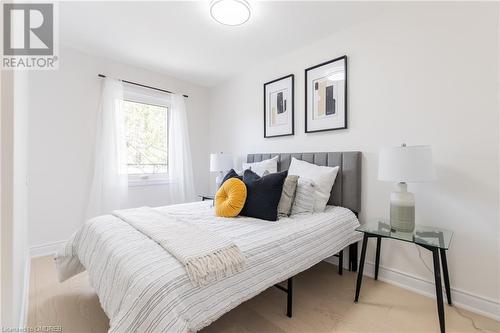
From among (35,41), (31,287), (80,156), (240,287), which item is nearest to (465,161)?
(240,287)

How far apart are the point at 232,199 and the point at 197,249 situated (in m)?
0.76

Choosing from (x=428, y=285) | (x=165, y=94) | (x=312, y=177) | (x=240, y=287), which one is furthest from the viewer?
(x=165, y=94)

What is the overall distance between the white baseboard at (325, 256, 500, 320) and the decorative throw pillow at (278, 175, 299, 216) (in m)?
0.96

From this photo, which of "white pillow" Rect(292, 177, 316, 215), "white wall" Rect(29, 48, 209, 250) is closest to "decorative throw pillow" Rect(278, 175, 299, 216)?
"white pillow" Rect(292, 177, 316, 215)

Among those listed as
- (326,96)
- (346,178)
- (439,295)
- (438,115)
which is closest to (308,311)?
(439,295)

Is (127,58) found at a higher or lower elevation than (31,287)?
higher

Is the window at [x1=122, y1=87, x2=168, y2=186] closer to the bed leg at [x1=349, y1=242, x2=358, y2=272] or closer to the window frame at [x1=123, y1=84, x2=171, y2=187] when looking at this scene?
the window frame at [x1=123, y1=84, x2=171, y2=187]

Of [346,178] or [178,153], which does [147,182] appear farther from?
[346,178]

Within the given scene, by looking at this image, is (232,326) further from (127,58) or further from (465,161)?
(127,58)

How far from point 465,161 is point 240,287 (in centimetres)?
186

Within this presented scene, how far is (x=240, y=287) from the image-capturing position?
3.97 feet

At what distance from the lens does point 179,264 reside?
3.58ft

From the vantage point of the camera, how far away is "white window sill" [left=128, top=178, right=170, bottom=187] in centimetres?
324


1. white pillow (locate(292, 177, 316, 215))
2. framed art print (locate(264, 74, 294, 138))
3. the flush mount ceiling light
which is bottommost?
white pillow (locate(292, 177, 316, 215))
